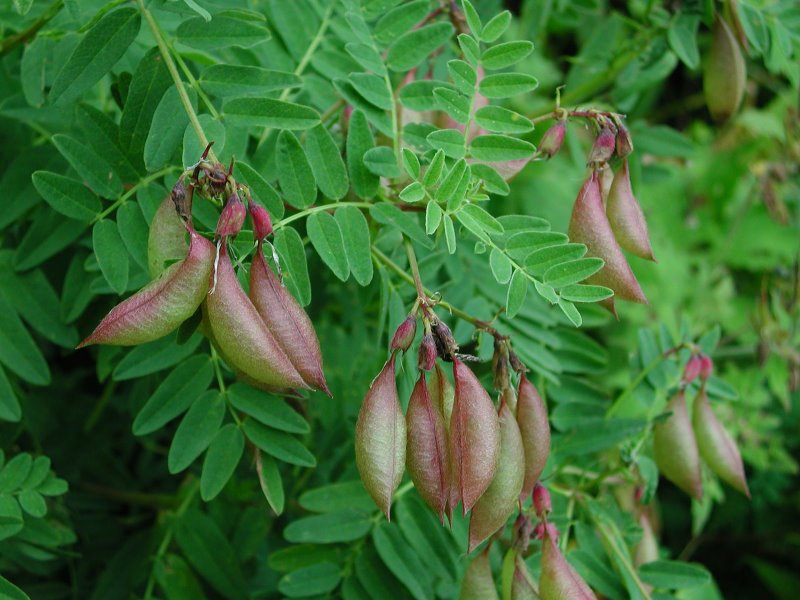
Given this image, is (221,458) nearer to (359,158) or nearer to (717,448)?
(359,158)

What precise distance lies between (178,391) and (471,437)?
395 millimetres

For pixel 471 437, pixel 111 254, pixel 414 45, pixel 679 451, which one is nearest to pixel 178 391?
pixel 111 254

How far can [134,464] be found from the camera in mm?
1578

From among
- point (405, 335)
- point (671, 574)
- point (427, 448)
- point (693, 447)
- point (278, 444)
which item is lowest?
point (671, 574)

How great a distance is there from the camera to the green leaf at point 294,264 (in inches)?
35.4

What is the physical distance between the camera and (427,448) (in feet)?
2.68

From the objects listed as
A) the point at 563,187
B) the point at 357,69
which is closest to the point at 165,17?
the point at 357,69

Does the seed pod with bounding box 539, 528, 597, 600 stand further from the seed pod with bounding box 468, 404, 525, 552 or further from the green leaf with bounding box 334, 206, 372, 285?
the green leaf with bounding box 334, 206, 372, 285

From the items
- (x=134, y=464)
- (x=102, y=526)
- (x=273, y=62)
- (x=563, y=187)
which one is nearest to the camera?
(x=273, y=62)

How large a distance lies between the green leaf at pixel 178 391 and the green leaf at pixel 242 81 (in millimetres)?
305

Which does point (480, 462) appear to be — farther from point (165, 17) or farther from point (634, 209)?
point (165, 17)

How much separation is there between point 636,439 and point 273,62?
0.70 m

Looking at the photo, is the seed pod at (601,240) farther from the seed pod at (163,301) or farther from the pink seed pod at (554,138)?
the seed pod at (163,301)

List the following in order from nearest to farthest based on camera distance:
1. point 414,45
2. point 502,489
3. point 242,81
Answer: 1. point 502,489
2. point 242,81
3. point 414,45
